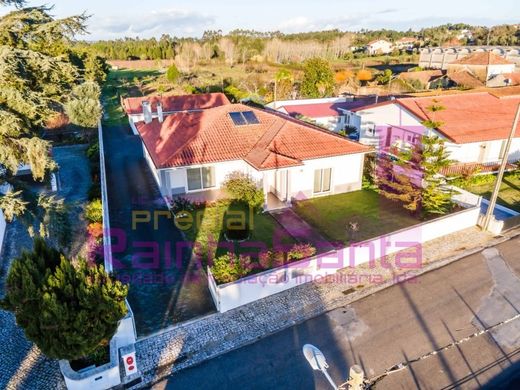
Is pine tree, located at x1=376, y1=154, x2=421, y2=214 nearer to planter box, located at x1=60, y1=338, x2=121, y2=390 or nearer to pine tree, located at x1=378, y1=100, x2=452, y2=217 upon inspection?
pine tree, located at x1=378, y1=100, x2=452, y2=217

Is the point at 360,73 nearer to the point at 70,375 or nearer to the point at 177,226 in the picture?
the point at 177,226

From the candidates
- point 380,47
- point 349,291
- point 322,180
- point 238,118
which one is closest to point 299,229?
point 322,180

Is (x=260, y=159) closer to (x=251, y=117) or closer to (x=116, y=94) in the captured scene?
(x=251, y=117)

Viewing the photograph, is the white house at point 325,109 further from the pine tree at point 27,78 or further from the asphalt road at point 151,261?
the pine tree at point 27,78

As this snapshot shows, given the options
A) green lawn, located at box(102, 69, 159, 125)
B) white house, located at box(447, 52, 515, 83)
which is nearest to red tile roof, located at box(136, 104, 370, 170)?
green lawn, located at box(102, 69, 159, 125)

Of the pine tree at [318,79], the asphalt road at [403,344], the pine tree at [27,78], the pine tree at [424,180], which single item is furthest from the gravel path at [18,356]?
the pine tree at [318,79]
